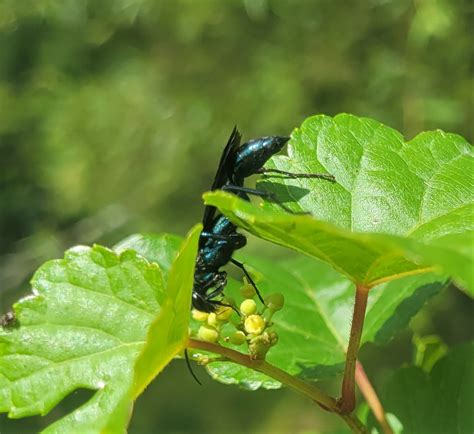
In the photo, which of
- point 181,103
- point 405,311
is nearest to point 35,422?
point 181,103

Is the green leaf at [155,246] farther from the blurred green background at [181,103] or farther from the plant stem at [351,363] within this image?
the blurred green background at [181,103]

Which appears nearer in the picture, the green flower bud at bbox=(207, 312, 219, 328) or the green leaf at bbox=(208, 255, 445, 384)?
the green flower bud at bbox=(207, 312, 219, 328)

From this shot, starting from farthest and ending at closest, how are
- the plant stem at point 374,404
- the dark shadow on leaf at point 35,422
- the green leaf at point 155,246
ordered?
1. the dark shadow on leaf at point 35,422
2. the green leaf at point 155,246
3. the plant stem at point 374,404

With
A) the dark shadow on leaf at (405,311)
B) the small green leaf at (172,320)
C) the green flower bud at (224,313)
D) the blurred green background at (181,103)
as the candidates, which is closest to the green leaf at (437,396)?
the dark shadow on leaf at (405,311)

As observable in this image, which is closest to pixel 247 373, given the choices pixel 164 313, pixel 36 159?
pixel 164 313

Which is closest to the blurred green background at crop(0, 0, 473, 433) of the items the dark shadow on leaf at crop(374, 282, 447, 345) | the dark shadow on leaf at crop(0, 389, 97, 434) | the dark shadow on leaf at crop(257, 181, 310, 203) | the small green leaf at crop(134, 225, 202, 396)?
the dark shadow on leaf at crop(0, 389, 97, 434)

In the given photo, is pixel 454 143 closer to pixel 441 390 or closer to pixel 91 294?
pixel 441 390

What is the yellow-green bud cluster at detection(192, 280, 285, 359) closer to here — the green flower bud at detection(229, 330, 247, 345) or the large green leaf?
the green flower bud at detection(229, 330, 247, 345)
